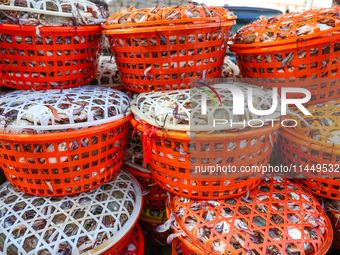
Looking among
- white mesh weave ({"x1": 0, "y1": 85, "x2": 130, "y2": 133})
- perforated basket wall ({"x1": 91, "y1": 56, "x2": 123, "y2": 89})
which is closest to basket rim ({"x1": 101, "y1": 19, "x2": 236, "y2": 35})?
white mesh weave ({"x1": 0, "y1": 85, "x2": 130, "y2": 133})

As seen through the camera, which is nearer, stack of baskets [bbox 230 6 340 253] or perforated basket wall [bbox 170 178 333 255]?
perforated basket wall [bbox 170 178 333 255]

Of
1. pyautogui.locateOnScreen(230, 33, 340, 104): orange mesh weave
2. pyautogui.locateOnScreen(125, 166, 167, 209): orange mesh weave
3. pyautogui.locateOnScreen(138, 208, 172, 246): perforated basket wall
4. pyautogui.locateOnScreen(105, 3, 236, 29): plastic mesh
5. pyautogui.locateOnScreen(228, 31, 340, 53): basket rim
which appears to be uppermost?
pyautogui.locateOnScreen(105, 3, 236, 29): plastic mesh

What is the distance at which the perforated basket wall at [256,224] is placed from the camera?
0.70 metres

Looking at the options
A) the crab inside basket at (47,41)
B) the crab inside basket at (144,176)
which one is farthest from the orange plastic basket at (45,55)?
the crab inside basket at (144,176)

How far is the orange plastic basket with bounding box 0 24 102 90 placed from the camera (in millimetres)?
857

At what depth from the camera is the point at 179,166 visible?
0.79 m

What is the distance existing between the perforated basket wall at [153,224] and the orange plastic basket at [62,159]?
0.33 metres

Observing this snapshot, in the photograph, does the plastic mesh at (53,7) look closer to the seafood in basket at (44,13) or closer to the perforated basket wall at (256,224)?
the seafood in basket at (44,13)

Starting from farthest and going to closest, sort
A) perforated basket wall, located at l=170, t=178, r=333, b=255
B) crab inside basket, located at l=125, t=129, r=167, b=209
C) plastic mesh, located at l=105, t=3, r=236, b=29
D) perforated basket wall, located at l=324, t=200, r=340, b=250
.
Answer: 1. crab inside basket, located at l=125, t=129, r=167, b=209
2. perforated basket wall, located at l=324, t=200, r=340, b=250
3. plastic mesh, located at l=105, t=3, r=236, b=29
4. perforated basket wall, located at l=170, t=178, r=333, b=255

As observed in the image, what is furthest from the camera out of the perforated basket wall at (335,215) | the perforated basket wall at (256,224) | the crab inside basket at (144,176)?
the crab inside basket at (144,176)

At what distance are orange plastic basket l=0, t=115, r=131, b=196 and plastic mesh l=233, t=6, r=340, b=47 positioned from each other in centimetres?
56

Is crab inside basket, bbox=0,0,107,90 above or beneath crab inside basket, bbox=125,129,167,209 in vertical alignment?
above

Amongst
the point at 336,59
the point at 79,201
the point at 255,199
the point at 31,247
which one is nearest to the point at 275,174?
the point at 255,199

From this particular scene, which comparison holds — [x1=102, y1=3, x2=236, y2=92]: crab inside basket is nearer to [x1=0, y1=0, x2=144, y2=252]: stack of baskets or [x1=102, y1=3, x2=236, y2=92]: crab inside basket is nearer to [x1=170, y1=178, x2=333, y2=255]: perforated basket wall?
[x1=0, y1=0, x2=144, y2=252]: stack of baskets
